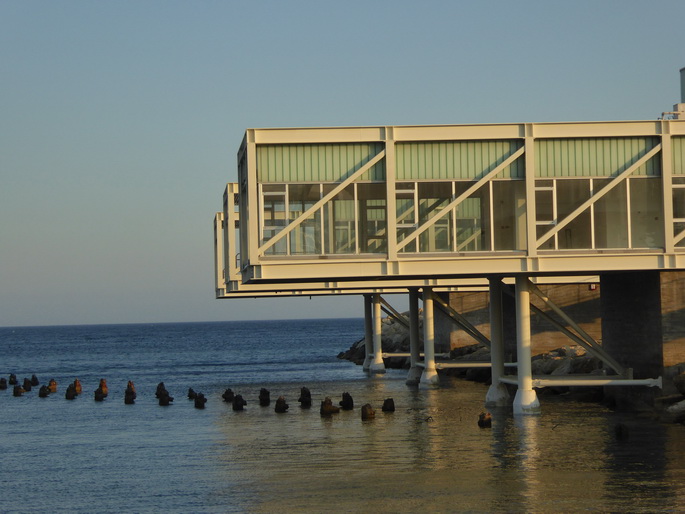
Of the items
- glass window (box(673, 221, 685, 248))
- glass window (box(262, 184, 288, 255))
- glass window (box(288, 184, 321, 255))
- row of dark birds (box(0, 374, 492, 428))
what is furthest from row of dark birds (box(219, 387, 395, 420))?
glass window (box(673, 221, 685, 248))

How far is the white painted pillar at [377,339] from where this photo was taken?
78188 mm

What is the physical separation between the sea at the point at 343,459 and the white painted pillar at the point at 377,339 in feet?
69.2

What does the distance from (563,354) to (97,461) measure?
30424 mm

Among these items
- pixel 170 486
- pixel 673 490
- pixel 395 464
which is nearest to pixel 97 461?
pixel 170 486

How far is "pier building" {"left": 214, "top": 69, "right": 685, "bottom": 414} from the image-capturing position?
3719 centimetres

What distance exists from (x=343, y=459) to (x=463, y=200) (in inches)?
384

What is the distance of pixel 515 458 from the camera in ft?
106

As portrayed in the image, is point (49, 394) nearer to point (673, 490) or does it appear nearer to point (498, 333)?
point (498, 333)

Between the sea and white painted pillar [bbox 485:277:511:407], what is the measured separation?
124 cm

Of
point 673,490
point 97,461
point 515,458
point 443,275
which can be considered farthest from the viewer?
point 443,275

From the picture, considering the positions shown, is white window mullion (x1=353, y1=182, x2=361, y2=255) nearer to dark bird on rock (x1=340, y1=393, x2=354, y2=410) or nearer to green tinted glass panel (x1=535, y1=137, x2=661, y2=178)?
green tinted glass panel (x1=535, y1=137, x2=661, y2=178)

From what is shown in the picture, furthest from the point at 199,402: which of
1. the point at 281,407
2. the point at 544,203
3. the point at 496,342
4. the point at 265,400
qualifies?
the point at 544,203

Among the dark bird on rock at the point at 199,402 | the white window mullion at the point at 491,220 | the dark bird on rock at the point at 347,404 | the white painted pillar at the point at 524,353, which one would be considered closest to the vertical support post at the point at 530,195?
the white window mullion at the point at 491,220

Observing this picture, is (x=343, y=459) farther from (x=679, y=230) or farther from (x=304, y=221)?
(x=679, y=230)
